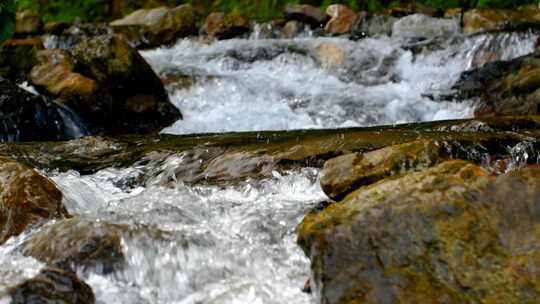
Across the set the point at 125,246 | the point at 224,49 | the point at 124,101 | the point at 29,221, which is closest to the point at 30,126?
the point at 124,101

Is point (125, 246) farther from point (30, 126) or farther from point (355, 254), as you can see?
point (30, 126)

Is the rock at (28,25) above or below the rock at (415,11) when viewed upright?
below

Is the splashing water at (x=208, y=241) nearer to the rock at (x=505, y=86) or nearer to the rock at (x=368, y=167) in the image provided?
the rock at (x=368, y=167)

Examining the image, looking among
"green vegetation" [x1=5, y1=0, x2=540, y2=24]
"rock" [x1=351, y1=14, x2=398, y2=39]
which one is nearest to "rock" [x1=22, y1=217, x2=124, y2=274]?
"rock" [x1=351, y1=14, x2=398, y2=39]

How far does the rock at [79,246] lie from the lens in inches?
143

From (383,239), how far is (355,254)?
0.50 ft

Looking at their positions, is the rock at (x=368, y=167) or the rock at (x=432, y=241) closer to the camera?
the rock at (x=432, y=241)

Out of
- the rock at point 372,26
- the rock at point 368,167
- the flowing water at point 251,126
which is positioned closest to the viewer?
the flowing water at point 251,126

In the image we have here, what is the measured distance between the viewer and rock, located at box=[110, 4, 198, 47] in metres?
15.0

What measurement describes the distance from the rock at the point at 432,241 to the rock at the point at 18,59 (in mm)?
7364

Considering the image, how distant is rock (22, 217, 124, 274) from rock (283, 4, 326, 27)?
11.4 meters

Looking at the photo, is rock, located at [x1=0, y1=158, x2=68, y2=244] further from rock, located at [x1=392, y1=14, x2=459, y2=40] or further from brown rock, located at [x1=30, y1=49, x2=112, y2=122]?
rock, located at [x1=392, y1=14, x2=459, y2=40]

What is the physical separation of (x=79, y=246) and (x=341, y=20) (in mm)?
11482

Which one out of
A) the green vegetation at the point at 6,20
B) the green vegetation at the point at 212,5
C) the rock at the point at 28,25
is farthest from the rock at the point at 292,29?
the green vegetation at the point at 6,20
